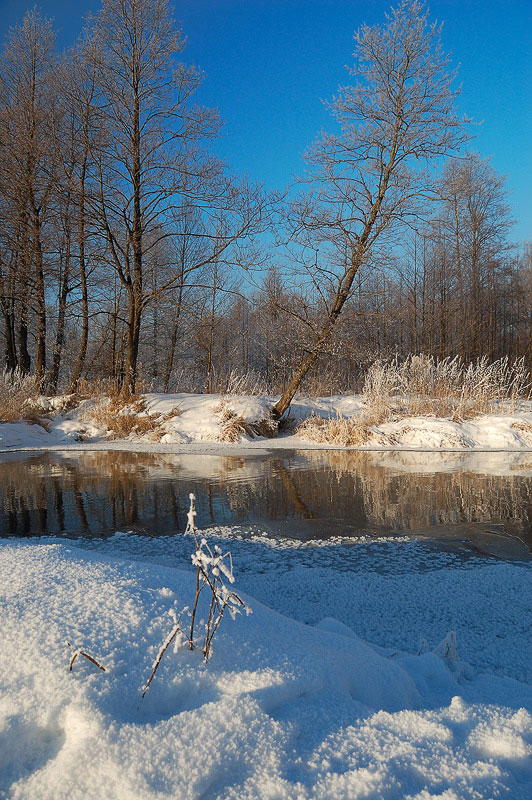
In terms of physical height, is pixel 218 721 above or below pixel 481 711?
above

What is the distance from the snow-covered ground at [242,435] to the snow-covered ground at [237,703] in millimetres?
7433

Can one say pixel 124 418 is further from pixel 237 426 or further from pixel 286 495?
pixel 286 495

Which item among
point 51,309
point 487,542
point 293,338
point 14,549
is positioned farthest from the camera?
point 51,309

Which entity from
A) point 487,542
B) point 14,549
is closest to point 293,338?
point 487,542

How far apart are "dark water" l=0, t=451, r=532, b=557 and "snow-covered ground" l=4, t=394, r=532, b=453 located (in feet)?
3.31

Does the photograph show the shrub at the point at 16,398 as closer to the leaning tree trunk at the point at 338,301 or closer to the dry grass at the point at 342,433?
the leaning tree trunk at the point at 338,301

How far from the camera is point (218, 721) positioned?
1.36 metres

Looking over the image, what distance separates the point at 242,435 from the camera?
422 inches

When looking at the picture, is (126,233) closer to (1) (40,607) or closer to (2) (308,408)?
(2) (308,408)

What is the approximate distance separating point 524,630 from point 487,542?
59.1 inches

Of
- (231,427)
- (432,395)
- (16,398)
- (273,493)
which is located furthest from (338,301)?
(16,398)

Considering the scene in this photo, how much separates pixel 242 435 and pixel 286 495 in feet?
16.1

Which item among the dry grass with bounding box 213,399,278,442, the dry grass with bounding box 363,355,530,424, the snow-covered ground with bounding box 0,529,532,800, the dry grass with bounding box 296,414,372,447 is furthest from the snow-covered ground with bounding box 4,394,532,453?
the snow-covered ground with bounding box 0,529,532,800

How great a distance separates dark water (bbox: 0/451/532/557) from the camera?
448cm
